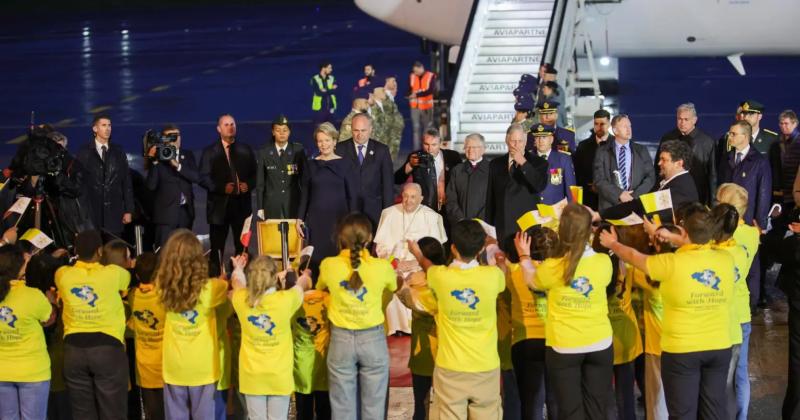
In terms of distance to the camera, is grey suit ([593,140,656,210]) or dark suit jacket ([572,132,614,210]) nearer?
grey suit ([593,140,656,210])

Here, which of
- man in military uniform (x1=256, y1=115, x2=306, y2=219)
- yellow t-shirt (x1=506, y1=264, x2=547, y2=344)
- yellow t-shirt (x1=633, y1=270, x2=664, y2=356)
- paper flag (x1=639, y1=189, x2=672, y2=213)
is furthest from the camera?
man in military uniform (x1=256, y1=115, x2=306, y2=219)

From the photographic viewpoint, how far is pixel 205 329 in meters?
7.18

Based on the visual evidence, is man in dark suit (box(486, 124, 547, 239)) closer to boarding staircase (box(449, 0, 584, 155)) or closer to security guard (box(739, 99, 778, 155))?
security guard (box(739, 99, 778, 155))

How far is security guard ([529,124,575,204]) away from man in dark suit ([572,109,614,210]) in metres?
1.04

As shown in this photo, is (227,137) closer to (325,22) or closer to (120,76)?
(120,76)

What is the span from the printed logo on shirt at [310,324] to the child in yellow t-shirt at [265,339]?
0.42 metres

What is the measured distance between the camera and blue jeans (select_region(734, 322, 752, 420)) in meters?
7.77

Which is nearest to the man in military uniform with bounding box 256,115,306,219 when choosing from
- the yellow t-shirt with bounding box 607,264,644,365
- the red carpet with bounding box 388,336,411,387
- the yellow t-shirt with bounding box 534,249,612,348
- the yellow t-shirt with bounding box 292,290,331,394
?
the red carpet with bounding box 388,336,411,387

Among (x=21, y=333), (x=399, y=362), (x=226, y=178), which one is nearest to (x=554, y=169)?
(x=399, y=362)

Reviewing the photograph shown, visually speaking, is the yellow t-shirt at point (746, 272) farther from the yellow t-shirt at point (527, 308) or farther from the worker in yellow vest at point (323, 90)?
the worker in yellow vest at point (323, 90)

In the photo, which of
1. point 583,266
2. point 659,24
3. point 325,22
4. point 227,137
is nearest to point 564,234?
point 583,266

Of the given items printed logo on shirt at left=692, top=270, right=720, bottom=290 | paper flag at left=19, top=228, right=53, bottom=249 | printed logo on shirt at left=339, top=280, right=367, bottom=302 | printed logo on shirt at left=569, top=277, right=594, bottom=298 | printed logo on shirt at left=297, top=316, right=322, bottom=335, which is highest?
printed logo on shirt at left=692, top=270, right=720, bottom=290

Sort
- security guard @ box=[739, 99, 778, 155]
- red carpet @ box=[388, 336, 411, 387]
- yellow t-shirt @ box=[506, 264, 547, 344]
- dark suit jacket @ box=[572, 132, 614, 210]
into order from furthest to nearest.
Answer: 1. dark suit jacket @ box=[572, 132, 614, 210]
2. security guard @ box=[739, 99, 778, 155]
3. red carpet @ box=[388, 336, 411, 387]
4. yellow t-shirt @ box=[506, 264, 547, 344]

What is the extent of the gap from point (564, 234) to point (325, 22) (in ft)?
131
